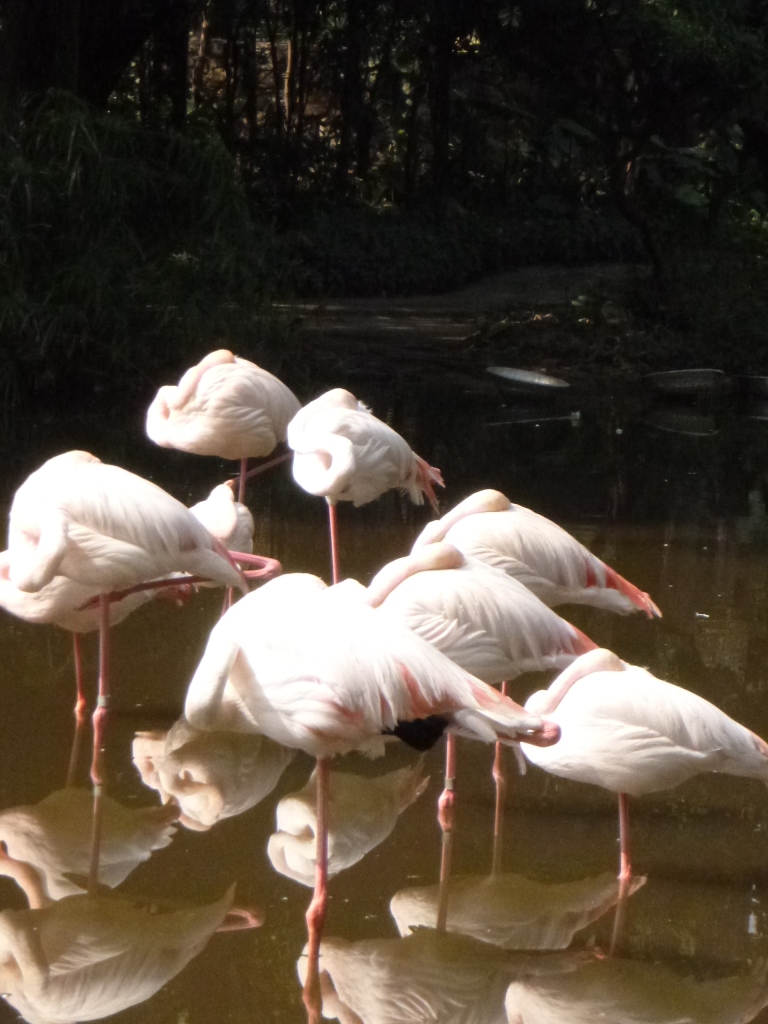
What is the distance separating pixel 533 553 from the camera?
381cm

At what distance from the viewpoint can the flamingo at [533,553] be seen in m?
3.80

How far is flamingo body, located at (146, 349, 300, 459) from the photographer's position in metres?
5.46

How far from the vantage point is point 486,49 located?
42.9 feet

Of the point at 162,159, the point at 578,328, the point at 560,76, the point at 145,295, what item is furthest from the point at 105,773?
the point at 560,76

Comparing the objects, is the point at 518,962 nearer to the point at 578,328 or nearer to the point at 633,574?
the point at 633,574

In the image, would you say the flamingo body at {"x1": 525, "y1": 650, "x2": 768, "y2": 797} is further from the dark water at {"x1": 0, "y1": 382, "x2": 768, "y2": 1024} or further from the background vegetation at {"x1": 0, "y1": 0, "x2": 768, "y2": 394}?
the background vegetation at {"x1": 0, "y1": 0, "x2": 768, "y2": 394}

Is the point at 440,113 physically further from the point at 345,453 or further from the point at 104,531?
the point at 104,531

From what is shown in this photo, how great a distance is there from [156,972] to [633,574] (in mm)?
3264

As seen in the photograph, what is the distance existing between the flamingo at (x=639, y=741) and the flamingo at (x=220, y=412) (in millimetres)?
2642

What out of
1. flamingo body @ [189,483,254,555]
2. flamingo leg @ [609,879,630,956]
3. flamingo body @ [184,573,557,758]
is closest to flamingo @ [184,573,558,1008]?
flamingo body @ [184,573,557,758]

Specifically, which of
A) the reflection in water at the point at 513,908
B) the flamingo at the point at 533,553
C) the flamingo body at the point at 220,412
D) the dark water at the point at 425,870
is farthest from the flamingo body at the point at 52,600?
the flamingo body at the point at 220,412

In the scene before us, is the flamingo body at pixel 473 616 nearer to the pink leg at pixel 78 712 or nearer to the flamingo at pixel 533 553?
the flamingo at pixel 533 553

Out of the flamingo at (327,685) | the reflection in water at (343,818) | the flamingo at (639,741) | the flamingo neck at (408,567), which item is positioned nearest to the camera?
the flamingo at (327,685)

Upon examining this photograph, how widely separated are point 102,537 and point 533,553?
3.82 feet
